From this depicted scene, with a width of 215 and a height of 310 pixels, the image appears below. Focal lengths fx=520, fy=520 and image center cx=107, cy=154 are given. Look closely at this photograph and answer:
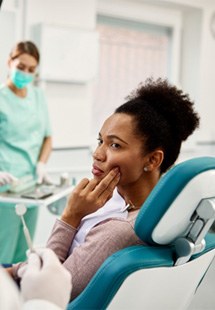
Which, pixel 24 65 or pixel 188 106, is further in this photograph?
pixel 24 65

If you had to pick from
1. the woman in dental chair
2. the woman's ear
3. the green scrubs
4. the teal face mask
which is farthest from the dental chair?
the teal face mask

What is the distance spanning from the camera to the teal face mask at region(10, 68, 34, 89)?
279 centimetres

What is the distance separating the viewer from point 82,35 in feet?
12.3

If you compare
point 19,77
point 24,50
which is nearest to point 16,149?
point 19,77

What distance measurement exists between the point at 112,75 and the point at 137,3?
2.05ft

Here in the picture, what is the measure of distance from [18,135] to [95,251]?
61.5 inches

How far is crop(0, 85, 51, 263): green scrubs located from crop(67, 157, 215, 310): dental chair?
150cm

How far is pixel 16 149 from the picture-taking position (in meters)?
2.79

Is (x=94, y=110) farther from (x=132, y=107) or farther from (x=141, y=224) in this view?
Answer: (x=141, y=224)

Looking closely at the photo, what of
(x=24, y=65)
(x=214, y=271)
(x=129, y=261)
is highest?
(x=24, y=65)

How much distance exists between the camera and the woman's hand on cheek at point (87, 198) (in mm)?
1450

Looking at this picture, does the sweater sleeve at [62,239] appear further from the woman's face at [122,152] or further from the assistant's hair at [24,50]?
the assistant's hair at [24,50]

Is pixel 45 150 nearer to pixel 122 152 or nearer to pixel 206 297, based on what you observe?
pixel 206 297

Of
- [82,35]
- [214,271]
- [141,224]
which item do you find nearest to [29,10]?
[82,35]
